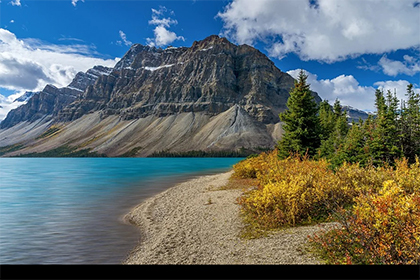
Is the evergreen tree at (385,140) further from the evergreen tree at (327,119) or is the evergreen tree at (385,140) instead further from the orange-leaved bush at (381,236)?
the orange-leaved bush at (381,236)

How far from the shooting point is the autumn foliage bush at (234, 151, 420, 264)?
20.2ft

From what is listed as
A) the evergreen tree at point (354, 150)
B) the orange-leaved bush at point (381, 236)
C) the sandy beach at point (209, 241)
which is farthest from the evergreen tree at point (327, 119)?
the orange-leaved bush at point (381, 236)

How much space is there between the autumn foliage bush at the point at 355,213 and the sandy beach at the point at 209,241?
830 mm

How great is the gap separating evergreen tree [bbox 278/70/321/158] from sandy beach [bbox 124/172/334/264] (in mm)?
15483

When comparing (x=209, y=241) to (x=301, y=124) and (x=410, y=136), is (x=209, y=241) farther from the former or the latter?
(x=410, y=136)

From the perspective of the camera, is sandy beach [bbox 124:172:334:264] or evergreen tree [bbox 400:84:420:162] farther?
evergreen tree [bbox 400:84:420:162]

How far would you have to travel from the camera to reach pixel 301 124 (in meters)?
29.8

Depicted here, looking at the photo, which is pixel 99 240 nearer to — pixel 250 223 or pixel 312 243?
pixel 250 223

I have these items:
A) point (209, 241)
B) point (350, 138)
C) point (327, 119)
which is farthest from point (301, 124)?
point (327, 119)

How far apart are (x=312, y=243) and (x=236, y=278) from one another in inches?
268

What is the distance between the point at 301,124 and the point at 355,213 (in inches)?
922

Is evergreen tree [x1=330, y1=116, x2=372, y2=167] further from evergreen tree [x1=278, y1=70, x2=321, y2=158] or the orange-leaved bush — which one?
the orange-leaved bush

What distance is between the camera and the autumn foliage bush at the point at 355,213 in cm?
616

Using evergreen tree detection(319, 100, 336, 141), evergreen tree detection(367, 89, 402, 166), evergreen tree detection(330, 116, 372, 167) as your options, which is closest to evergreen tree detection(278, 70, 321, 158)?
evergreen tree detection(330, 116, 372, 167)
